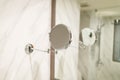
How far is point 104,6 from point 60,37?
0.54 m

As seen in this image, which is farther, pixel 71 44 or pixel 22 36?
pixel 71 44

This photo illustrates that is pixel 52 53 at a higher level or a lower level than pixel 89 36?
lower

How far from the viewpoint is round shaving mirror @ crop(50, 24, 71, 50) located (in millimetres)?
1240

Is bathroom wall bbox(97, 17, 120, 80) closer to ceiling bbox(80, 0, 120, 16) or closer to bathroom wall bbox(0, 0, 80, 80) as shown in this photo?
ceiling bbox(80, 0, 120, 16)

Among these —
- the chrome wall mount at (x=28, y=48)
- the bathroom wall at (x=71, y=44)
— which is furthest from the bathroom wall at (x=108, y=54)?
the chrome wall mount at (x=28, y=48)

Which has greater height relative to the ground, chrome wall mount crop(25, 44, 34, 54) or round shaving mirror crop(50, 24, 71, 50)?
round shaving mirror crop(50, 24, 71, 50)

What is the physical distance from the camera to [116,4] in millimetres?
1420

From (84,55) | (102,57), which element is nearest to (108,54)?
(102,57)

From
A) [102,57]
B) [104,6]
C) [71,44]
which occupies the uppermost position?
[104,6]

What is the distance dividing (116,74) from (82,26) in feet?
1.78

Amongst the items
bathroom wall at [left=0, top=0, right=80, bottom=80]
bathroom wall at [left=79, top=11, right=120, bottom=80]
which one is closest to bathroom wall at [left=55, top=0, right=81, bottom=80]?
bathroom wall at [left=0, top=0, right=80, bottom=80]

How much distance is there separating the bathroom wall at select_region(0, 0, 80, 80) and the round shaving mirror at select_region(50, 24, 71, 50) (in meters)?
0.13

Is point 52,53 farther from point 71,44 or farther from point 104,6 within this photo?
point 104,6

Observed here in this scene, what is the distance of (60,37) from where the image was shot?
1268mm
